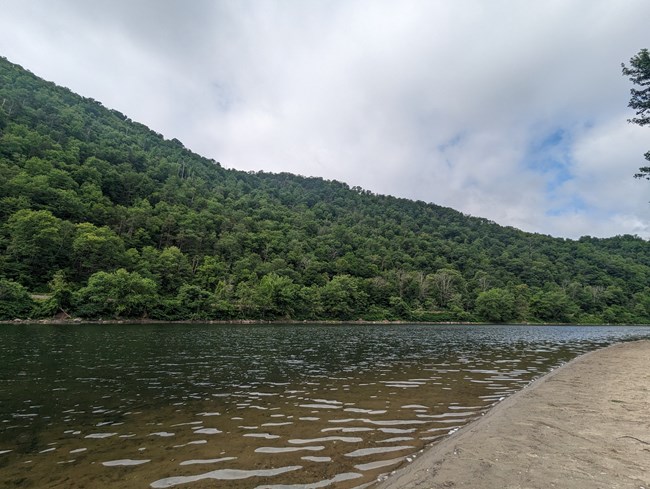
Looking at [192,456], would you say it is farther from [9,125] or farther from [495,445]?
[9,125]

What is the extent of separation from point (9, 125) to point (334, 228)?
145 meters

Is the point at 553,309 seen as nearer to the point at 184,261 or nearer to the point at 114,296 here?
the point at 184,261

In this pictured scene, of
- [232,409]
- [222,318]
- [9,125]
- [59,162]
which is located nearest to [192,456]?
[232,409]

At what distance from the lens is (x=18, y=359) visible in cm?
2169

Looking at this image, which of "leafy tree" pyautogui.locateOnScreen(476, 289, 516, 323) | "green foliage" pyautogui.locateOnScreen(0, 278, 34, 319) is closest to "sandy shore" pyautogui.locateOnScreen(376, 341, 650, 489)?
"green foliage" pyautogui.locateOnScreen(0, 278, 34, 319)

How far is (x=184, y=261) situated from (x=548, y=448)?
108684 millimetres

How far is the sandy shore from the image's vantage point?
623cm

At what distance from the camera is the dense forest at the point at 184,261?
77.1 metres

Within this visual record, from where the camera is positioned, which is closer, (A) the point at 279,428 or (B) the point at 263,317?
(A) the point at 279,428

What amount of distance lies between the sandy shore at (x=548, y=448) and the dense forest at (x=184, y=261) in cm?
7466

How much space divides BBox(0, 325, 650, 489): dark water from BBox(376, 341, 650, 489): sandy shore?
1.04m

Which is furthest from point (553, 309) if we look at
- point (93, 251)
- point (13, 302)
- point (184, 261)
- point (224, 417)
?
point (13, 302)

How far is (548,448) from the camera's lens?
791 centimetres

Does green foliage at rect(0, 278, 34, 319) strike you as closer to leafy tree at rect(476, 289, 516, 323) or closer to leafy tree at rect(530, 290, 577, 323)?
leafy tree at rect(476, 289, 516, 323)
